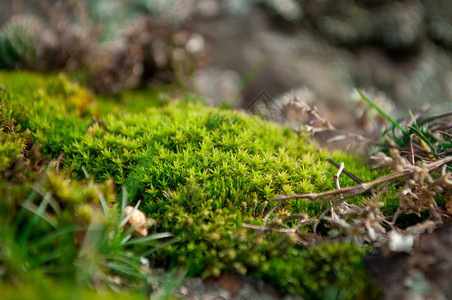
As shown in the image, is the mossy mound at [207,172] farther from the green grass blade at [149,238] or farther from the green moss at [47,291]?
the green moss at [47,291]

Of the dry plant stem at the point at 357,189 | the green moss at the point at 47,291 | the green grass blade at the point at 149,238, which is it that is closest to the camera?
the green moss at the point at 47,291

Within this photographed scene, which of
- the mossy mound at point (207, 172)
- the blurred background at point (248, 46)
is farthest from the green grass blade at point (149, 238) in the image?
the blurred background at point (248, 46)

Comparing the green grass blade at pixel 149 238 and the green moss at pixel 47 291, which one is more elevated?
the green moss at pixel 47 291

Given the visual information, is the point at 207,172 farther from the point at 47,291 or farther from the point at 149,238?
the point at 47,291

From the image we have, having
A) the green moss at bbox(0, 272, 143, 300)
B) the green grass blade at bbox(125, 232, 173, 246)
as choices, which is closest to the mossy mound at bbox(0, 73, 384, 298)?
the green grass blade at bbox(125, 232, 173, 246)

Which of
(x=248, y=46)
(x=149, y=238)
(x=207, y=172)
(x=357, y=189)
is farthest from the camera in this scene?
(x=248, y=46)

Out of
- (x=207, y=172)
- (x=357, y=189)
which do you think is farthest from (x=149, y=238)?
(x=357, y=189)

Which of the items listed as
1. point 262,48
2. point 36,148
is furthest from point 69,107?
point 262,48

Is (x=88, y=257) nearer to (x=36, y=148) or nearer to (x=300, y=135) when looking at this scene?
(x=36, y=148)
